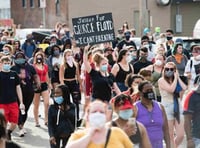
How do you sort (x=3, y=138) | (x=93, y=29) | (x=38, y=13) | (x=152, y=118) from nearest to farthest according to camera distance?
1. (x=3, y=138)
2. (x=152, y=118)
3. (x=93, y=29)
4. (x=38, y=13)

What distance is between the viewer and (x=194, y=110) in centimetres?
850

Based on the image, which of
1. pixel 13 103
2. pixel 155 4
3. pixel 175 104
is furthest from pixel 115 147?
pixel 155 4

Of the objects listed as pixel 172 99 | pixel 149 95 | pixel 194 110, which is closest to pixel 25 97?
pixel 172 99

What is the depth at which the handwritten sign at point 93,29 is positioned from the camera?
15.2 m

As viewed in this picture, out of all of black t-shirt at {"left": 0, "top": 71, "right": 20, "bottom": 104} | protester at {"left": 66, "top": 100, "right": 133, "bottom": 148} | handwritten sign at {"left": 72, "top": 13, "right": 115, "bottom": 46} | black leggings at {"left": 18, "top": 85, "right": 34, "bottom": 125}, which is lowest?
black leggings at {"left": 18, "top": 85, "right": 34, "bottom": 125}

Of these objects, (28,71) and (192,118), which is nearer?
(192,118)

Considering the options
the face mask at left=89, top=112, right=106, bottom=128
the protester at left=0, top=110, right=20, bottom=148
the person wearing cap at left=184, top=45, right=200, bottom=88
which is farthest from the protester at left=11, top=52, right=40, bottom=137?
the face mask at left=89, top=112, right=106, bottom=128

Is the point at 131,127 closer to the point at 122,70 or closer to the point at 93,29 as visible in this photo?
the point at 122,70

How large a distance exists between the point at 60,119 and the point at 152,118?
6.12ft

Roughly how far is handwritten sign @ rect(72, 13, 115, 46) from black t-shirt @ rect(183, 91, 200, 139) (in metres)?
6.78

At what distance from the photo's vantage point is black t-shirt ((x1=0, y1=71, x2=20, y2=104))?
12016 millimetres

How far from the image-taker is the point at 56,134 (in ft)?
30.6

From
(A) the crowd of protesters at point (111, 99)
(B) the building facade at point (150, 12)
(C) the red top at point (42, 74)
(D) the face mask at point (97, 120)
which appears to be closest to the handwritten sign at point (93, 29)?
(A) the crowd of protesters at point (111, 99)

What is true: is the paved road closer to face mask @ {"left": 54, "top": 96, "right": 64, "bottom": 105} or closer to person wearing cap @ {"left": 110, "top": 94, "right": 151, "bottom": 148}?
face mask @ {"left": 54, "top": 96, "right": 64, "bottom": 105}
